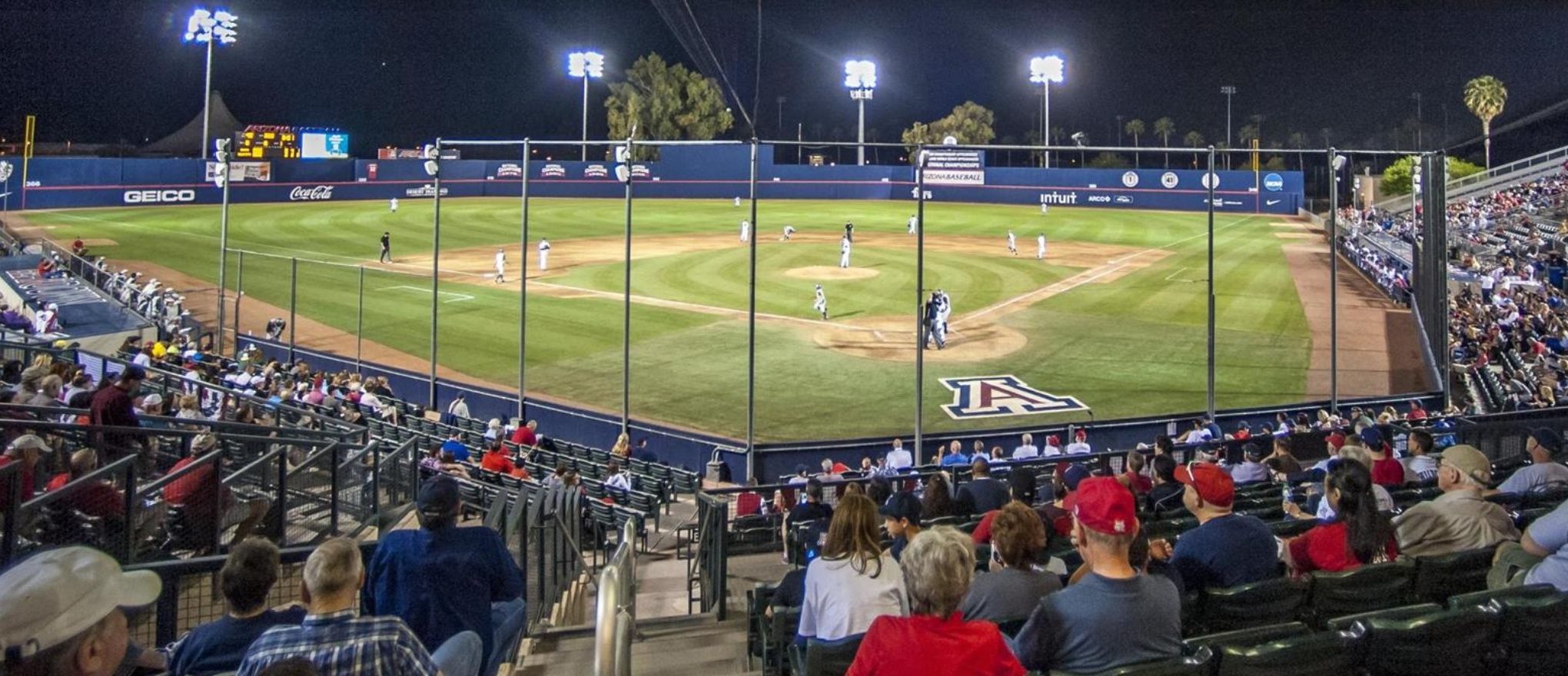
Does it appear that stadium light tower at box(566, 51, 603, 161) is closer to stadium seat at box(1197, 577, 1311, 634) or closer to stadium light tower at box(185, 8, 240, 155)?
stadium light tower at box(185, 8, 240, 155)

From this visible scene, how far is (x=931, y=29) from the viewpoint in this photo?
10956 centimetres

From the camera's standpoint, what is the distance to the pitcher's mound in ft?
141

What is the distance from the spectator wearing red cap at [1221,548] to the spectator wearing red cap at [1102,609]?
1.44m

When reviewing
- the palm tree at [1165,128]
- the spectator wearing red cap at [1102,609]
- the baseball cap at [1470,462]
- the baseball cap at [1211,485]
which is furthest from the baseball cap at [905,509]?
the palm tree at [1165,128]

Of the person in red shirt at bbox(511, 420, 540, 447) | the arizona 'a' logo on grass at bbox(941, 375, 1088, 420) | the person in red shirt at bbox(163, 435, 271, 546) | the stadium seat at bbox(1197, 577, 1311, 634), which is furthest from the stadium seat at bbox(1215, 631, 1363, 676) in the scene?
the arizona 'a' logo on grass at bbox(941, 375, 1088, 420)

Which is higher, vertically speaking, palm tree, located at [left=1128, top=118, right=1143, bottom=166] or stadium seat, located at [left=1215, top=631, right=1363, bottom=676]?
palm tree, located at [left=1128, top=118, right=1143, bottom=166]

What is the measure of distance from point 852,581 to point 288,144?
70.3 meters

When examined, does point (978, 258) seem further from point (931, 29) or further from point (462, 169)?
point (931, 29)

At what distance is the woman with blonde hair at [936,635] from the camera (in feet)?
12.3

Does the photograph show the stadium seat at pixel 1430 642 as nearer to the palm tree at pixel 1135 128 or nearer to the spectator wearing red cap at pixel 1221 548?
the spectator wearing red cap at pixel 1221 548

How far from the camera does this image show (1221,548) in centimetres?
582

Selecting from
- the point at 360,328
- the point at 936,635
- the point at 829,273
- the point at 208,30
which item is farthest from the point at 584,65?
the point at 936,635

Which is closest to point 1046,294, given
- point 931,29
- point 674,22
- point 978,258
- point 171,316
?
point 978,258

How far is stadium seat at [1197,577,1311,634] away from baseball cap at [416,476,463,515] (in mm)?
3738
